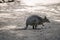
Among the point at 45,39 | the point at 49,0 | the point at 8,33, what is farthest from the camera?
the point at 49,0

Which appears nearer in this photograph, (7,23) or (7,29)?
(7,29)

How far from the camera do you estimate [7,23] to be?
30.3ft

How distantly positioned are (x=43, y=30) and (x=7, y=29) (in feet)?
4.33

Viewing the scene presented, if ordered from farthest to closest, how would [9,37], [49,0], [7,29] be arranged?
1. [49,0]
2. [7,29]
3. [9,37]

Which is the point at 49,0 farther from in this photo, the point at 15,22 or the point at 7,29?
the point at 7,29

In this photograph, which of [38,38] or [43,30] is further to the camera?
[43,30]

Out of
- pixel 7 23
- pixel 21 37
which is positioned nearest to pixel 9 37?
pixel 21 37

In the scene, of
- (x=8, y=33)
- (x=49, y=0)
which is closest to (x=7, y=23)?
(x=8, y=33)

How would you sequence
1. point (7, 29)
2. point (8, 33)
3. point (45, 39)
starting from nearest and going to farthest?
point (45, 39) < point (8, 33) < point (7, 29)

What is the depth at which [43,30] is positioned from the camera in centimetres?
768

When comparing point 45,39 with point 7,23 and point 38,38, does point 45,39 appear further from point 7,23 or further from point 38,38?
point 7,23

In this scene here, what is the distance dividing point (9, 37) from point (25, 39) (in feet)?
1.98

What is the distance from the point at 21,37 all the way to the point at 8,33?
695mm

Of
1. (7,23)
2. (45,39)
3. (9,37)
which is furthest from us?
(7,23)
